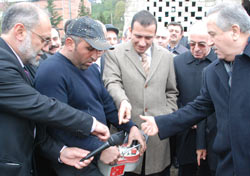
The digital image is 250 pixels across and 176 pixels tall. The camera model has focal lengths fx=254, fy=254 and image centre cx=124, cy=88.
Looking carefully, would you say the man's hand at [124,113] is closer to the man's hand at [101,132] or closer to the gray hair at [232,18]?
the man's hand at [101,132]

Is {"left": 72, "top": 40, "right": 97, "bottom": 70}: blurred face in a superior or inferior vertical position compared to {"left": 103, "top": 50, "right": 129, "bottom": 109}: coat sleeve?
superior

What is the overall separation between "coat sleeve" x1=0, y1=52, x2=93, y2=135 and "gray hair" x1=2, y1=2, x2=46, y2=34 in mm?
344

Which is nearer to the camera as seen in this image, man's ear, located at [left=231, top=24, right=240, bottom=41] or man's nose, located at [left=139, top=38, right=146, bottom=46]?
man's ear, located at [left=231, top=24, right=240, bottom=41]

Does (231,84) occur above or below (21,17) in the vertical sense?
below

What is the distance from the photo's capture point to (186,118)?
2502 mm

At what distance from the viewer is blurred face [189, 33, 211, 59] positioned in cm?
299

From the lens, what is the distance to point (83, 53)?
6.79 feet

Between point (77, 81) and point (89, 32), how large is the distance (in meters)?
0.41

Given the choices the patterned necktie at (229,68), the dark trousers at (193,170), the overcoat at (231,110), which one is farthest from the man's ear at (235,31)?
the dark trousers at (193,170)

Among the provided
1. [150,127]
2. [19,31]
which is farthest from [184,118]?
[19,31]

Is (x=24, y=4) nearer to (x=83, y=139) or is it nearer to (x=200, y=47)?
(x=83, y=139)

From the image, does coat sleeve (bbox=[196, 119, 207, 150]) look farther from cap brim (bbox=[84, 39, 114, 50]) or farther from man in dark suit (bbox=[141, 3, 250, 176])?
cap brim (bbox=[84, 39, 114, 50])

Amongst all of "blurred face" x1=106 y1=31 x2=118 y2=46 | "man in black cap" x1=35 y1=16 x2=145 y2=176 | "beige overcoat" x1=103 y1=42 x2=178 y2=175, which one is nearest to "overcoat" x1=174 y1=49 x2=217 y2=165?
"beige overcoat" x1=103 y1=42 x2=178 y2=175

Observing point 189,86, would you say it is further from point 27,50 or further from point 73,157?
point 27,50
